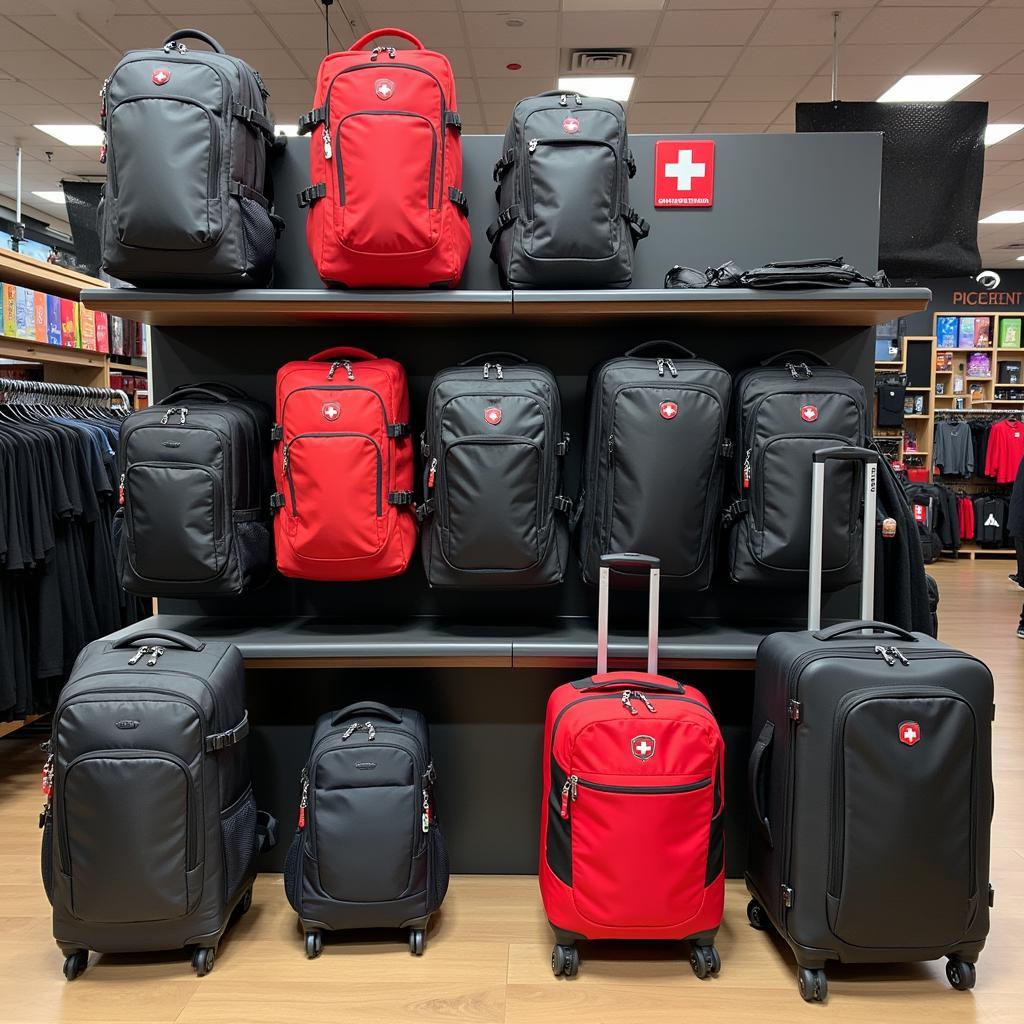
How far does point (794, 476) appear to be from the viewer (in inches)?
82.8

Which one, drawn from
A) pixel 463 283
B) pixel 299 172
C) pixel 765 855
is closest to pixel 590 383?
pixel 463 283

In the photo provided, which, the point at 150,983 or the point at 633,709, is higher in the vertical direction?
the point at 633,709

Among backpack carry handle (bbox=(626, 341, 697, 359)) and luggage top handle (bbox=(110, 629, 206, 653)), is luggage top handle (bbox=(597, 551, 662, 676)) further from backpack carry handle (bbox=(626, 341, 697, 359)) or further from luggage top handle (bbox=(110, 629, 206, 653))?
luggage top handle (bbox=(110, 629, 206, 653))

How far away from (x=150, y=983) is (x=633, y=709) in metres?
1.20

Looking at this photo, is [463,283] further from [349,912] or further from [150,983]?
[150,983]

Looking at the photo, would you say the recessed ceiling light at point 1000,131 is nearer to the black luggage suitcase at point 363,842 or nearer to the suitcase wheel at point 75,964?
the black luggage suitcase at point 363,842

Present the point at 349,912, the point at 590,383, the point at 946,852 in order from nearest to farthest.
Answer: the point at 946,852
the point at 349,912
the point at 590,383

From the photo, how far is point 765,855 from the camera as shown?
1.99 metres

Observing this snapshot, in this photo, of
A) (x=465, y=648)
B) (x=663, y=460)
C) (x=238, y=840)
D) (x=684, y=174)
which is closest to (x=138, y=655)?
(x=238, y=840)

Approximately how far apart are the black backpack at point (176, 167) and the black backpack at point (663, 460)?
0.96 meters

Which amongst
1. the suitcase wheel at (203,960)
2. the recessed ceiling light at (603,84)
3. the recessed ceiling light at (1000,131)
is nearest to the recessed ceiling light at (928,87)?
the recessed ceiling light at (1000,131)

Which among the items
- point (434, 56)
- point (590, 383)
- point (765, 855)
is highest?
point (434, 56)

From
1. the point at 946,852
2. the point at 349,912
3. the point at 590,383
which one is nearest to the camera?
the point at 946,852

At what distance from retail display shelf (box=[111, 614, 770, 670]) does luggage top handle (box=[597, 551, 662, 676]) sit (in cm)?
7
